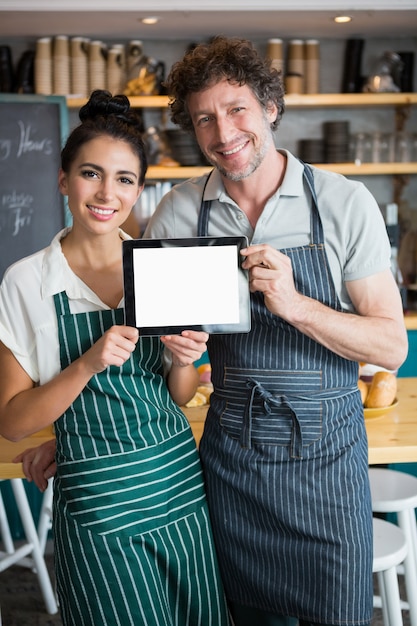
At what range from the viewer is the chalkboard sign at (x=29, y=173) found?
4016mm

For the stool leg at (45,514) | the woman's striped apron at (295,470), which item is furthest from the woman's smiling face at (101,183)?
the stool leg at (45,514)

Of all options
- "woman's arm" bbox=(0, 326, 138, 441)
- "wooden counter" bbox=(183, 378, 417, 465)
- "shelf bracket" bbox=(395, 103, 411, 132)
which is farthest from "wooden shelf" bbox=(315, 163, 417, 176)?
"woman's arm" bbox=(0, 326, 138, 441)

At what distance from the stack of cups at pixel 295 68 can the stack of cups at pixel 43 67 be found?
1323 mm

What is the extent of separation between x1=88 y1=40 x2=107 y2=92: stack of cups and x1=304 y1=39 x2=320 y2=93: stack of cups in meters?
1.14

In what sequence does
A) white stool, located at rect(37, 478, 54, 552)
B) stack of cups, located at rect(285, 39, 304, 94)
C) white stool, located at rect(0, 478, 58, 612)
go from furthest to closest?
stack of cups, located at rect(285, 39, 304, 94) → white stool, located at rect(37, 478, 54, 552) → white stool, located at rect(0, 478, 58, 612)

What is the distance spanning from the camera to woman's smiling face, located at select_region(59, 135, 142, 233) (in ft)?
4.92

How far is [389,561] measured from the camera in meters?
1.95

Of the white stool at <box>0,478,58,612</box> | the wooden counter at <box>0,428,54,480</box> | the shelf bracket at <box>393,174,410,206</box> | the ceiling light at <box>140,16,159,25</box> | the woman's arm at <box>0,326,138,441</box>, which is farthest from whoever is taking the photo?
the shelf bracket at <box>393,174,410,206</box>

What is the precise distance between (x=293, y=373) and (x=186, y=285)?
314 millimetres

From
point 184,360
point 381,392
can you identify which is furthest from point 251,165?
point 381,392

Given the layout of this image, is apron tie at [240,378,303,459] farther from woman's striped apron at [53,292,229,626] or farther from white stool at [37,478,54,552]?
white stool at [37,478,54,552]

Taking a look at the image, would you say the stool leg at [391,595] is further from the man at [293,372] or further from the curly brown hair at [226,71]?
the curly brown hair at [226,71]

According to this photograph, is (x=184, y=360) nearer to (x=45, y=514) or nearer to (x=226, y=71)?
(x=226, y=71)

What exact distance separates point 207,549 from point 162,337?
1.57 feet
